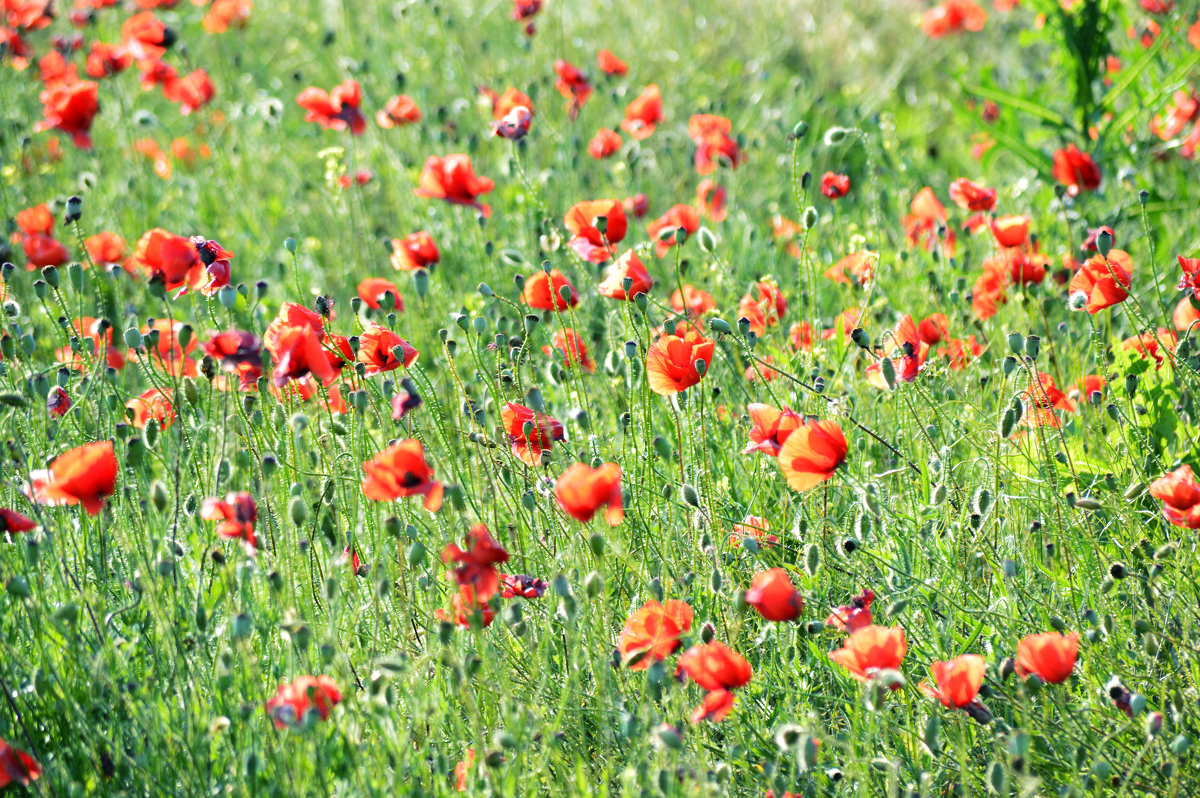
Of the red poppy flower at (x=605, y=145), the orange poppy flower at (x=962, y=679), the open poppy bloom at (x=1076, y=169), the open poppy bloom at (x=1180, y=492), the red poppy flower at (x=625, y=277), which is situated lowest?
the red poppy flower at (x=605, y=145)

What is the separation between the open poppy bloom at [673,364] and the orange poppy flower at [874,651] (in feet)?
2.28

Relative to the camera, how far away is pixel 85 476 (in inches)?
71.4

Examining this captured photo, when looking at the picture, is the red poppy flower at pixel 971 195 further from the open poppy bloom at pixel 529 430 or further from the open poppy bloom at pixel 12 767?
the open poppy bloom at pixel 12 767

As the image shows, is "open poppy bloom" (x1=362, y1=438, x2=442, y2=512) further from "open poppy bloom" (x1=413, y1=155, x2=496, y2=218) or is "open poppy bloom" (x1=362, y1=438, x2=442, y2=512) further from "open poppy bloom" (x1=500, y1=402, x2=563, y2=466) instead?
"open poppy bloom" (x1=413, y1=155, x2=496, y2=218)

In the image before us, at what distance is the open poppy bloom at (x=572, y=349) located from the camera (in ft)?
8.84

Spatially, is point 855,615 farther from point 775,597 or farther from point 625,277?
point 625,277

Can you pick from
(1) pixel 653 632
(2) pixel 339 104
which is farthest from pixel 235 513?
(2) pixel 339 104

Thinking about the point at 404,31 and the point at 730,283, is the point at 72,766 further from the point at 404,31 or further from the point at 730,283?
the point at 404,31

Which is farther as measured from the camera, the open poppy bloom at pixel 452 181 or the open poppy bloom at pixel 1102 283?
A: the open poppy bloom at pixel 452 181

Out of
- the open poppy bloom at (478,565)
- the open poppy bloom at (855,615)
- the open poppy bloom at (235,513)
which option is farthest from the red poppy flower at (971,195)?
the open poppy bloom at (235,513)

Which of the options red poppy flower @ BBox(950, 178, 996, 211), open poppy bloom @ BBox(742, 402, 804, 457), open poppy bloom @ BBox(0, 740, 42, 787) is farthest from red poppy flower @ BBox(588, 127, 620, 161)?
open poppy bloom @ BBox(0, 740, 42, 787)

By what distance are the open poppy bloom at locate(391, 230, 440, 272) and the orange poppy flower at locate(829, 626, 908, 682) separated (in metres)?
1.88

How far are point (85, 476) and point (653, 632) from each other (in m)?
0.97

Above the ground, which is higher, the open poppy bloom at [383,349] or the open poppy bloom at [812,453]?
the open poppy bloom at [812,453]
